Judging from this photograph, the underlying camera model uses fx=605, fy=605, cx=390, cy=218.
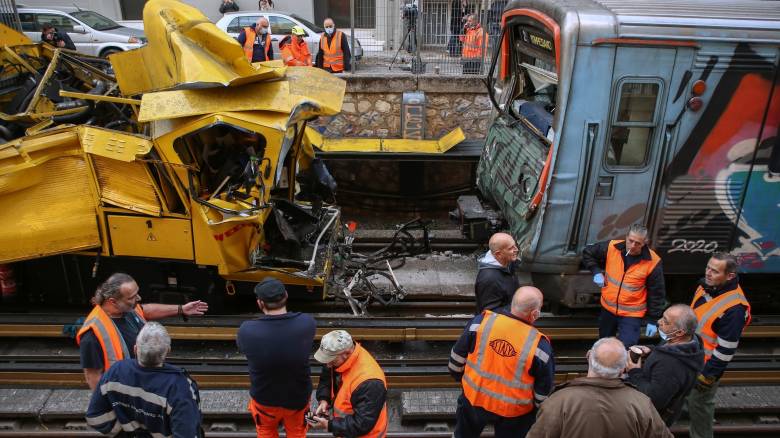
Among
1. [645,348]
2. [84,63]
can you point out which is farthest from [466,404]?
[84,63]

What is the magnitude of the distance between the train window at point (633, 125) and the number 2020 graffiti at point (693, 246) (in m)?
0.86

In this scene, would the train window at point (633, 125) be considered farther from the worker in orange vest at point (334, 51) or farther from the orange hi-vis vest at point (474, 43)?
the worker in orange vest at point (334, 51)

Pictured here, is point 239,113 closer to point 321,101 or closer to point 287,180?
point 321,101

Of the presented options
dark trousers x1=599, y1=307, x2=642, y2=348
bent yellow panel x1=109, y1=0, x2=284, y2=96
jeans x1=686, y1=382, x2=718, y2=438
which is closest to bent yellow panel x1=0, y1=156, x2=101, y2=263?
bent yellow panel x1=109, y1=0, x2=284, y2=96

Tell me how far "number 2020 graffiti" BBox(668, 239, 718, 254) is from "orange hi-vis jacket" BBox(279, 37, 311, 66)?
7.59m

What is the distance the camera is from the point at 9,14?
1069 cm

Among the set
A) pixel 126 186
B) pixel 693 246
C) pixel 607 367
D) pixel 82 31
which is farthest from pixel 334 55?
pixel 607 367

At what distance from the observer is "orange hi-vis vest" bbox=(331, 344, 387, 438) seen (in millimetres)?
3250

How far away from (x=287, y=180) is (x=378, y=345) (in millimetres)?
2002

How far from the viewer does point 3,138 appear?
5.61 metres

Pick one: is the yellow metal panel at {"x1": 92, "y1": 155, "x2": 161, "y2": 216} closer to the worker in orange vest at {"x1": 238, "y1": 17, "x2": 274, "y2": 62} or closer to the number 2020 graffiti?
the number 2020 graffiti

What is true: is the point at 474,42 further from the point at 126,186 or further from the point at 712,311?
the point at 712,311

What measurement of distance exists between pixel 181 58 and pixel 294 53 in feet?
20.0

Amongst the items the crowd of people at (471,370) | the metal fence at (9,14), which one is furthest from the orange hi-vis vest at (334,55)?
the crowd of people at (471,370)
